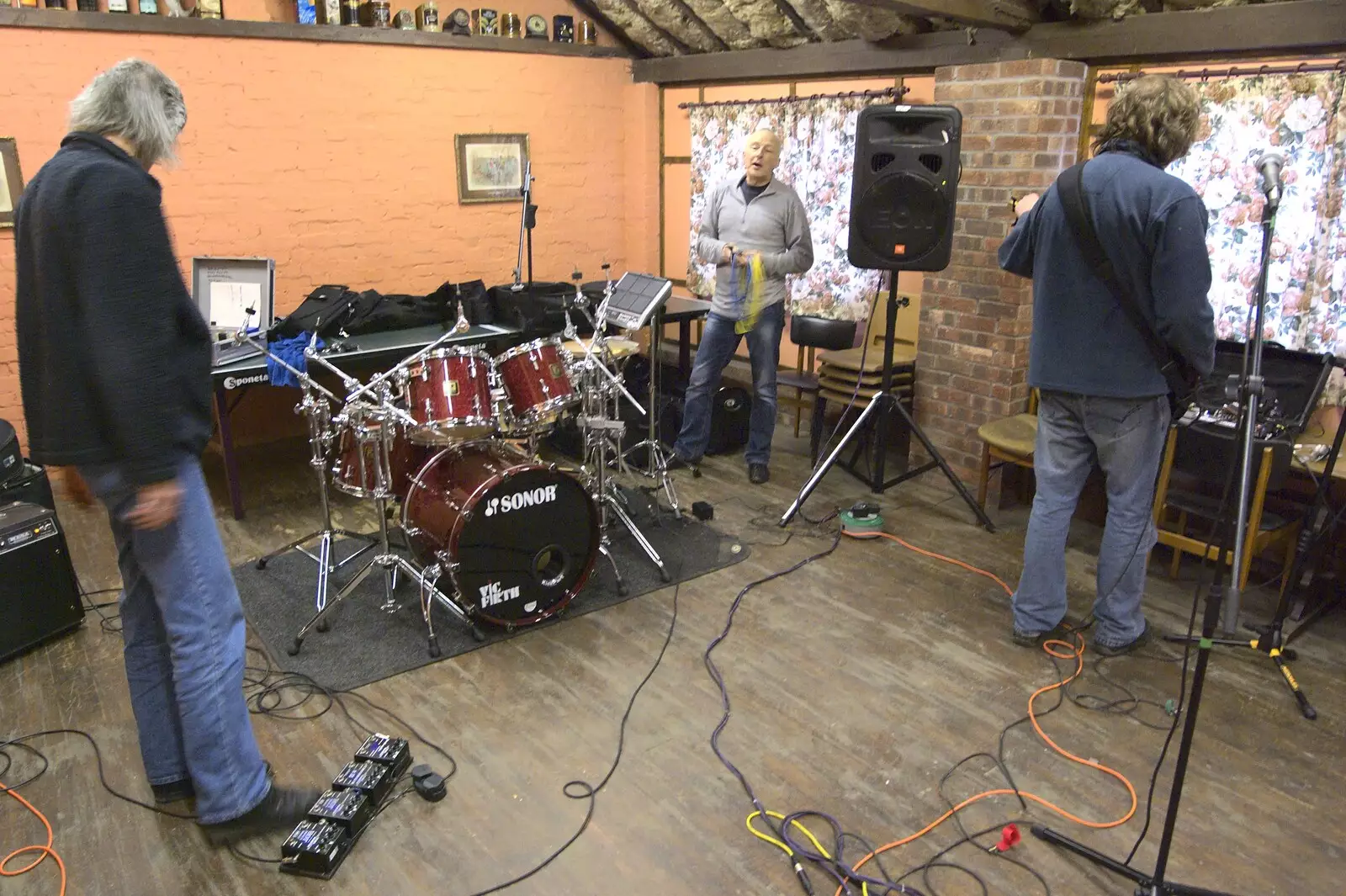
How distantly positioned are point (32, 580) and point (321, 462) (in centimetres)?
94

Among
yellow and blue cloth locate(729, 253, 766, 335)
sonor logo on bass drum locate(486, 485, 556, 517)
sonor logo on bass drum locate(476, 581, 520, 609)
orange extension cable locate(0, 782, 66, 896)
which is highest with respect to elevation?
yellow and blue cloth locate(729, 253, 766, 335)

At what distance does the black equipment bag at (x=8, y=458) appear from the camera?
3.27 metres

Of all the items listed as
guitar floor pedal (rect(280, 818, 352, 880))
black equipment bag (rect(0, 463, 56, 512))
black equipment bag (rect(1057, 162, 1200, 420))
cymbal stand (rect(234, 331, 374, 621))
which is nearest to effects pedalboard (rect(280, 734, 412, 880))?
guitar floor pedal (rect(280, 818, 352, 880))

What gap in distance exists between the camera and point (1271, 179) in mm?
1790

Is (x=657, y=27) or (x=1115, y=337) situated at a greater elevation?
(x=657, y=27)

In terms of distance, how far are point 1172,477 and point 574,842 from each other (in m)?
2.73

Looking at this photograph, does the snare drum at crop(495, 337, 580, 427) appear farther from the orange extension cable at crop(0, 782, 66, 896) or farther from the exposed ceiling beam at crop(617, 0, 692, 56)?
the exposed ceiling beam at crop(617, 0, 692, 56)

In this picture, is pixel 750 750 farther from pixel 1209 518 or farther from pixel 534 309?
pixel 534 309

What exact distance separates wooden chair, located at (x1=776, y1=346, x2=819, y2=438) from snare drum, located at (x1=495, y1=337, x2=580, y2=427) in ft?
5.76

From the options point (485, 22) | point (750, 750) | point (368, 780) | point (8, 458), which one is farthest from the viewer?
point (485, 22)

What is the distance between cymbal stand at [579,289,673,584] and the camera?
11.2 feet

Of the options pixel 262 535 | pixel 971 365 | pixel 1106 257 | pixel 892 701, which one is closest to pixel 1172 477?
pixel 971 365

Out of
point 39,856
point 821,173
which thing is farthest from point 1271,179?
point 821,173

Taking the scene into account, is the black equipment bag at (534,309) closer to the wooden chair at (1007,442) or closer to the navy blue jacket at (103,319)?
the wooden chair at (1007,442)
